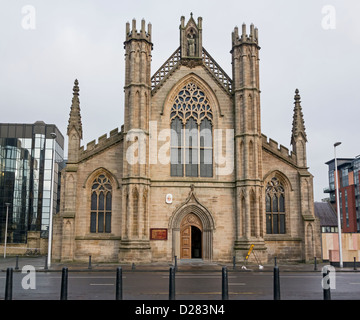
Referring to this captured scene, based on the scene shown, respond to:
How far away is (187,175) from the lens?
30.8 m

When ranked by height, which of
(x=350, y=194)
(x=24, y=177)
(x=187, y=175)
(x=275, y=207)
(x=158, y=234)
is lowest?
(x=158, y=234)

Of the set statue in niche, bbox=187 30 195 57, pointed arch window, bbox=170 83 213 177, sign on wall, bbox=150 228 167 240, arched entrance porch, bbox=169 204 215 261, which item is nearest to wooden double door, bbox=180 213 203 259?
arched entrance porch, bbox=169 204 215 261

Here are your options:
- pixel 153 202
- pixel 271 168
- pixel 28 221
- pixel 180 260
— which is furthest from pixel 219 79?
pixel 28 221

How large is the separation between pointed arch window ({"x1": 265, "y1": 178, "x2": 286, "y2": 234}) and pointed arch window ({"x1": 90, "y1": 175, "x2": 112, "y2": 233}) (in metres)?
11.1

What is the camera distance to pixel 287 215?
31422 millimetres

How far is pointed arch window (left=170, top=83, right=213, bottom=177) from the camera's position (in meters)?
31.0

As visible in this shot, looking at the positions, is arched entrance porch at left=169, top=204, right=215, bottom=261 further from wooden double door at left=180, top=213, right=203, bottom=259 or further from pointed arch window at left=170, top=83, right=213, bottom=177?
pointed arch window at left=170, top=83, right=213, bottom=177

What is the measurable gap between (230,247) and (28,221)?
50.6 m

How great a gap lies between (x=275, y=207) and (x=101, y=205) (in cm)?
1231

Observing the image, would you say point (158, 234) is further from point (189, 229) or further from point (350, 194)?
point (350, 194)

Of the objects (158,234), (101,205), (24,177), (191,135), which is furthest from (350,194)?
(101,205)
